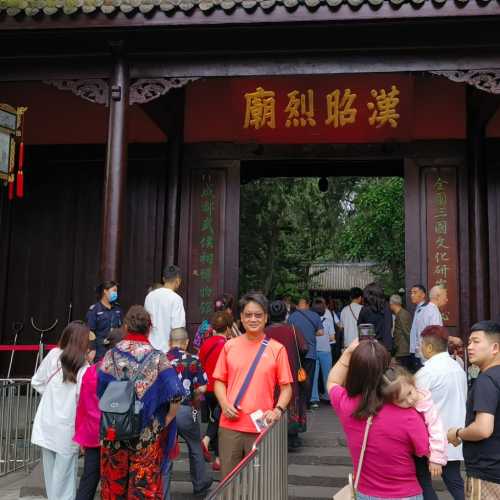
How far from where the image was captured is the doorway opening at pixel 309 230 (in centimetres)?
1672

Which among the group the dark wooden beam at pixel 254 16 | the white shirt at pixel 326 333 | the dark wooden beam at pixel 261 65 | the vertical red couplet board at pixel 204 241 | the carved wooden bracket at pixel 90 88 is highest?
the dark wooden beam at pixel 254 16

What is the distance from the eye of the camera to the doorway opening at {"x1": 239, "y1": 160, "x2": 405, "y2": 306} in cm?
1672

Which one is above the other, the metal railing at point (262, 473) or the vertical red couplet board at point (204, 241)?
the vertical red couplet board at point (204, 241)

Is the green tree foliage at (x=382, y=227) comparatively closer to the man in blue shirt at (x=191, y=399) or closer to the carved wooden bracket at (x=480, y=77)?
the carved wooden bracket at (x=480, y=77)

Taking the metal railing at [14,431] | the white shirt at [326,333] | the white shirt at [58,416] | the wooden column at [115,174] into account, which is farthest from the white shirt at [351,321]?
the white shirt at [58,416]

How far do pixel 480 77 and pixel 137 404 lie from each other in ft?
16.5

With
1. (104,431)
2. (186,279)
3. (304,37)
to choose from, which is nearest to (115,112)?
(304,37)

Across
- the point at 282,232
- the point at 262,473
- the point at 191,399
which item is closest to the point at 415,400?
the point at 262,473

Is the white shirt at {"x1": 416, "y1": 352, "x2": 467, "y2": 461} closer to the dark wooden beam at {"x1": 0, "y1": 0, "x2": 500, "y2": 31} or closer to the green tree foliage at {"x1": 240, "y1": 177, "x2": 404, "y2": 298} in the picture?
the dark wooden beam at {"x1": 0, "y1": 0, "x2": 500, "y2": 31}

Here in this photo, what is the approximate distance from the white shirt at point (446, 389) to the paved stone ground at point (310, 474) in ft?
4.37

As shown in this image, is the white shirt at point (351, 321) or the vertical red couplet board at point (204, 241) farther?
the vertical red couplet board at point (204, 241)

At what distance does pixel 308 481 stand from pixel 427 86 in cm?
550

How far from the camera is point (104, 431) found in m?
3.70

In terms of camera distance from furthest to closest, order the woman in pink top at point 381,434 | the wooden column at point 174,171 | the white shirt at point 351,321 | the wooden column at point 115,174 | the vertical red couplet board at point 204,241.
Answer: the wooden column at point 174,171, the vertical red couplet board at point 204,241, the white shirt at point 351,321, the wooden column at point 115,174, the woman in pink top at point 381,434
